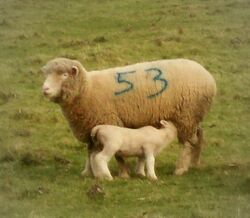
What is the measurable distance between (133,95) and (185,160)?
54.9 inches

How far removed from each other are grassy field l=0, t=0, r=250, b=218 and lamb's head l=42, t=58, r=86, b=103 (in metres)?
1.24

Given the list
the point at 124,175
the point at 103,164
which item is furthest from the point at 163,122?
the point at 103,164

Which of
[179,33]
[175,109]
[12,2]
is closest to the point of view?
[175,109]

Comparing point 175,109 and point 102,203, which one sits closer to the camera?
point 102,203

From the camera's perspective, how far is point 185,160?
12.2 metres

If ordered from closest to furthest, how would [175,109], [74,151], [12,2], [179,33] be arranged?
[175,109]
[74,151]
[179,33]
[12,2]

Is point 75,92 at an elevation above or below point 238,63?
above

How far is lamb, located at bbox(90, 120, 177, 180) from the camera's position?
11.1m

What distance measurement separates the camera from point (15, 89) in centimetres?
1869

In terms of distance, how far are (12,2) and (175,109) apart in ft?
62.9

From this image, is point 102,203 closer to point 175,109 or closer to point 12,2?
point 175,109

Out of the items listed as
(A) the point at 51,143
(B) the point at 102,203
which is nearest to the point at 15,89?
(A) the point at 51,143

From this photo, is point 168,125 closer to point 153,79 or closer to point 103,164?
point 153,79

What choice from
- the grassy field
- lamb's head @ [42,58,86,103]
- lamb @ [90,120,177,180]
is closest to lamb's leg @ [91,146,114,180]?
lamb @ [90,120,177,180]
